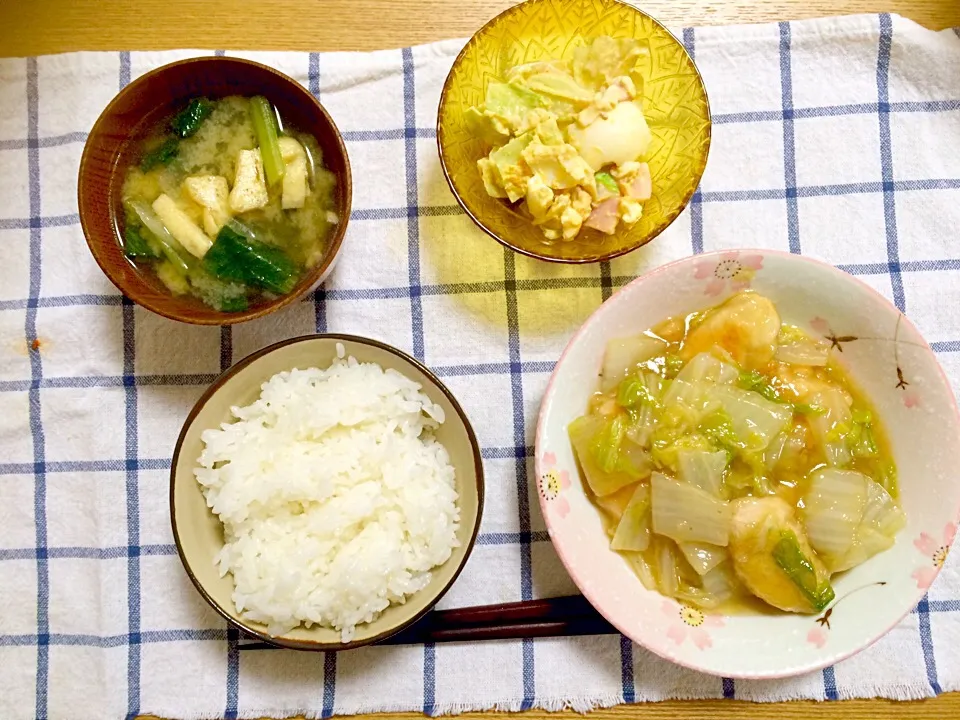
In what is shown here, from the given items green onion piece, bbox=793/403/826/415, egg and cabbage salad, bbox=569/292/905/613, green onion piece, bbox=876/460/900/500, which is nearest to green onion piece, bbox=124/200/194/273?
egg and cabbage salad, bbox=569/292/905/613

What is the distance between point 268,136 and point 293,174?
0.49 feet

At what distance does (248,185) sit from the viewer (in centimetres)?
250

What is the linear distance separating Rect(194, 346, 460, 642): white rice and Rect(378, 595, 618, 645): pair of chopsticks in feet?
0.75

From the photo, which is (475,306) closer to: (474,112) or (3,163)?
(474,112)

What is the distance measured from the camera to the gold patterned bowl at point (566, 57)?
251cm

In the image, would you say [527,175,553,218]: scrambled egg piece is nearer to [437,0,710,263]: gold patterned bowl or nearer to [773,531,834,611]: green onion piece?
[437,0,710,263]: gold patterned bowl

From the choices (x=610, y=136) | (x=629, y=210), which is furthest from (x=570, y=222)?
(x=610, y=136)

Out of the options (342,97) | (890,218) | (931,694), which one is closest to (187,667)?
(342,97)

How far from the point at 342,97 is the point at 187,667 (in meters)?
2.05

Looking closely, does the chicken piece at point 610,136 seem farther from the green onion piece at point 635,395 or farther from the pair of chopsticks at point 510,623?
the pair of chopsticks at point 510,623

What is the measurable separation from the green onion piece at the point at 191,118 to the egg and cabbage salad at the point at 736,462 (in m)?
1.52

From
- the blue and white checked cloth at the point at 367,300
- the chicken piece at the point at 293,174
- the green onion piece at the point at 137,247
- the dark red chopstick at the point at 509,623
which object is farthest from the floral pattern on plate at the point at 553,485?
the green onion piece at the point at 137,247

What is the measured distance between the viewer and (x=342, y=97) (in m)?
2.79

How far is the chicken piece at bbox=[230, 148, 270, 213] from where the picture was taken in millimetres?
2498
